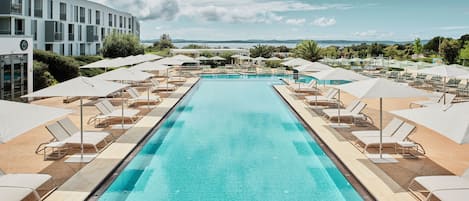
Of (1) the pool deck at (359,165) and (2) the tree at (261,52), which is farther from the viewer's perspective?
(2) the tree at (261,52)

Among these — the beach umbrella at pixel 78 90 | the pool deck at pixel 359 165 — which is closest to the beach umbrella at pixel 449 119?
the pool deck at pixel 359 165

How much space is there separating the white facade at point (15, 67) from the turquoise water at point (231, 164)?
19.3ft

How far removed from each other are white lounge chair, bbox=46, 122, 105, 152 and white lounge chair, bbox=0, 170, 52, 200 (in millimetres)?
2422

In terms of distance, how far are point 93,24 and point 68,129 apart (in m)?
33.0

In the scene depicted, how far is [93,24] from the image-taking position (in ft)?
133

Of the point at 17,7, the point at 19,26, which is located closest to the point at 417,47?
the point at 19,26

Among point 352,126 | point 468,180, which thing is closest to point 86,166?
point 468,180

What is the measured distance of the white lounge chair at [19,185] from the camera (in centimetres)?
587

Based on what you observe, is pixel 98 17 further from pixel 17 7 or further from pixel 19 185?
pixel 19 185

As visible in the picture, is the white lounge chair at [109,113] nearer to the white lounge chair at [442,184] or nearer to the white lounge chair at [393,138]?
the white lounge chair at [393,138]

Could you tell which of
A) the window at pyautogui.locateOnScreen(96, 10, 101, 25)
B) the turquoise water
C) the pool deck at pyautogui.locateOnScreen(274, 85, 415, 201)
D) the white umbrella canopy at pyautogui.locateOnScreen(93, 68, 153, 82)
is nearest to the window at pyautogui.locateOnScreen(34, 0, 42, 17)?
the window at pyautogui.locateOnScreen(96, 10, 101, 25)

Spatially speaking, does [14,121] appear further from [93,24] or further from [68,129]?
[93,24]

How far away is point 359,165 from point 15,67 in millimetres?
12677

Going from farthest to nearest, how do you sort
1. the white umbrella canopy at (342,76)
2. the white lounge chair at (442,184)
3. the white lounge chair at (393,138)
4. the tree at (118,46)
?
1. the tree at (118,46)
2. the white umbrella canopy at (342,76)
3. the white lounge chair at (393,138)
4. the white lounge chair at (442,184)
